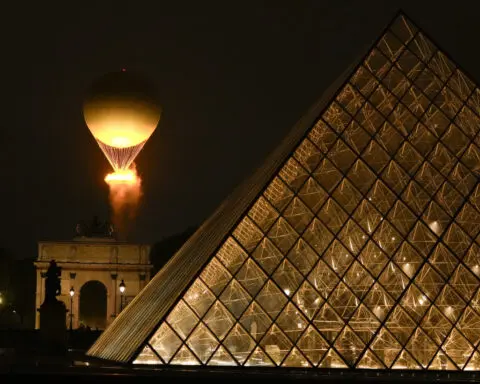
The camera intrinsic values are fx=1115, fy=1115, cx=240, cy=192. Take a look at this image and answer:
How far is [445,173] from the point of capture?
2944 centimetres

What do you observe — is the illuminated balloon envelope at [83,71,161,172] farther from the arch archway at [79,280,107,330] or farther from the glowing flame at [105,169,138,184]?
the arch archway at [79,280,107,330]

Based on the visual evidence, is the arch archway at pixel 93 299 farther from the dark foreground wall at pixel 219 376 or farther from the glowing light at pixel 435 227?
the dark foreground wall at pixel 219 376

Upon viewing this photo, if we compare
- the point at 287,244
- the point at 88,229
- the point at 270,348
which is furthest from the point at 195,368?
the point at 88,229

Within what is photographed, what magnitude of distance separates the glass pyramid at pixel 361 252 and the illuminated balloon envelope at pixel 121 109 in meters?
27.5

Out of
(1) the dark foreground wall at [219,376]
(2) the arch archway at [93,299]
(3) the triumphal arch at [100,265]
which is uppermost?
(2) the arch archway at [93,299]

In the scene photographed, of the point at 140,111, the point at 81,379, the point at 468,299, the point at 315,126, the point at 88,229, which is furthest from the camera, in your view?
the point at 88,229

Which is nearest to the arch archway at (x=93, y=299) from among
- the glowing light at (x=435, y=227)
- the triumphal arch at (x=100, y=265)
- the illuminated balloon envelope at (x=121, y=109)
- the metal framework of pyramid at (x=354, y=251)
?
the triumphal arch at (x=100, y=265)

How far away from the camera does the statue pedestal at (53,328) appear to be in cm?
3522

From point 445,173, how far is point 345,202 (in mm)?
2989

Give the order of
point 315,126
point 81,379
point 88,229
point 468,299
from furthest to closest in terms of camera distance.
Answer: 1. point 88,229
2. point 315,126
3. point 468,299
4. point 81,379

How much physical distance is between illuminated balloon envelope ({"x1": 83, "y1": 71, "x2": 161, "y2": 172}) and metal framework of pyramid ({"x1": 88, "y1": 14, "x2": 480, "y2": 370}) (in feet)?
87.0

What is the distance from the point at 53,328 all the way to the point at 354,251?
12.1 meters

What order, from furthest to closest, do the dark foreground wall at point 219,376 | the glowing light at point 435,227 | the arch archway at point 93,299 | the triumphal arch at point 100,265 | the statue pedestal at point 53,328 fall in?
the arch archway at point 93,299
the triumphal arch at point 100,265
the statue pedestal at point 53,328
the glowing light at point 435,227
the dark foreground wall at point 219,376

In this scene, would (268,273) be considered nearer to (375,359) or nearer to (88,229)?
(375,359)
